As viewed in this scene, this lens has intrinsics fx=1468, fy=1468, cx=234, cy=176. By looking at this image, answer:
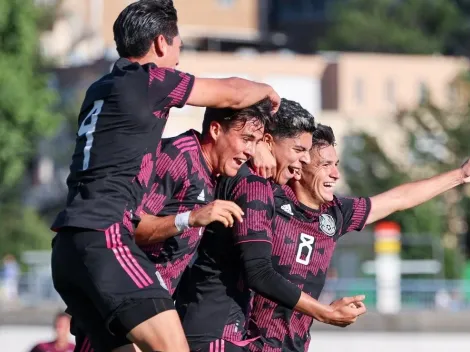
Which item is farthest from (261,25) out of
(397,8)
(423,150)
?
(423,150)

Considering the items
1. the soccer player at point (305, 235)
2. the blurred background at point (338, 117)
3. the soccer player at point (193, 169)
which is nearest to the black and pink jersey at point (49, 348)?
the blurred background at point (338, 117)

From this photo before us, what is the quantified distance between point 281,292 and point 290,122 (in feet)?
3.38

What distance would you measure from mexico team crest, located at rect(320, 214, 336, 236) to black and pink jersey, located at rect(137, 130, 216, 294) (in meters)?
0.96

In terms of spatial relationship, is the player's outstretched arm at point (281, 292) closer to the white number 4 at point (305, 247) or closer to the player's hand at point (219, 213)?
the player's hand at point (219, 213)

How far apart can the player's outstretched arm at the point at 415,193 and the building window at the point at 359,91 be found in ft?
171

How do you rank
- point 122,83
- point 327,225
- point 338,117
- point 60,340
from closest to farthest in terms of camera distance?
point 122,83 < point 327,225 < point 60,340 < point 338,117

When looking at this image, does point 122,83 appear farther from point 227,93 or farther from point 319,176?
point 319,176

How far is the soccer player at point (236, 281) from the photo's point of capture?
7.21 m

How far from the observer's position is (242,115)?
7.24 metres

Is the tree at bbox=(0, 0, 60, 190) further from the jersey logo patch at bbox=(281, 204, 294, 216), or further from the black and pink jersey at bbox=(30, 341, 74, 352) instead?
the jersey logo patch at bbox=(281, 204, 294, 216)

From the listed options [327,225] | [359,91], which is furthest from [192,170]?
[359,91]

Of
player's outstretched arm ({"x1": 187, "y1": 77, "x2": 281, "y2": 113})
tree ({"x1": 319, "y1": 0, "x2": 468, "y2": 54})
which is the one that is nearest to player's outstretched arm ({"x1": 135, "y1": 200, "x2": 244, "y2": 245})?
player's outstretched arm ({"x1": 187, "y1": 77, "x2": 281, "y2": 113})

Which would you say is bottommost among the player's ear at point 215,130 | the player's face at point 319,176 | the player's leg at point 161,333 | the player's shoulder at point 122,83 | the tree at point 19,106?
the tree at point 19,106

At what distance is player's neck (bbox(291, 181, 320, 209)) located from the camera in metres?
8.12
